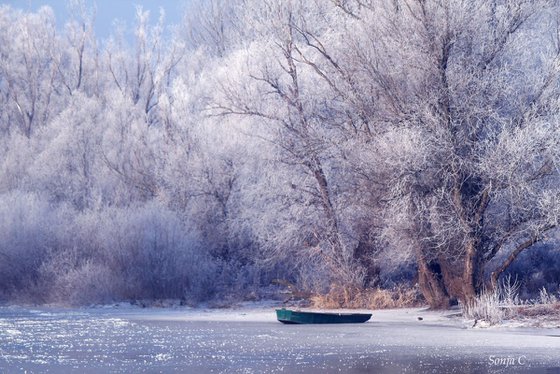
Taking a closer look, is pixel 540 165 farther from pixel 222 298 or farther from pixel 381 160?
pixel 222 298

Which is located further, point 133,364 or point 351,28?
point 351,28

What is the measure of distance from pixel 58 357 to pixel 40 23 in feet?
132

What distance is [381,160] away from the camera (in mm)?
26266

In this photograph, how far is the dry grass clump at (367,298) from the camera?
29.3 meters

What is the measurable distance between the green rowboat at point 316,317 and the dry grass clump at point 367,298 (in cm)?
409

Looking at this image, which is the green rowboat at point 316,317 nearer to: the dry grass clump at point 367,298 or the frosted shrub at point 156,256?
the dry grass clump at point 367,298

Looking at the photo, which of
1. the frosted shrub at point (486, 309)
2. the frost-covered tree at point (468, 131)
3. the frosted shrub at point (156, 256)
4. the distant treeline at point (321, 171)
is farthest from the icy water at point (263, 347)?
the frosted shrub at point (156, 256)

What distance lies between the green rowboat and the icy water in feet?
1.13

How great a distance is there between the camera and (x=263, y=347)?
19.7 m

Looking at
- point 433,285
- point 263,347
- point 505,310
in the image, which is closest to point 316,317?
point 433,285

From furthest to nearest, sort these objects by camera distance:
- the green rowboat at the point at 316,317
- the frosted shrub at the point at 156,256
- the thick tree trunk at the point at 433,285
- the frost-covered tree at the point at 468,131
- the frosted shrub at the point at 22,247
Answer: the frosted shrub at the point at 22,247 → the frosted shrub at the point at 156,256 → the thick tree trunk at the point at 433,285 → the frost-covered tree at the point at 468,131 → the green rowboat at the point at 316,317

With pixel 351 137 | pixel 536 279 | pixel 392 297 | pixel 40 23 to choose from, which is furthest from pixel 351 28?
pixel 40 23

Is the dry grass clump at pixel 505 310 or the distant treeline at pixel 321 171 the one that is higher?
the distant treeline at pixel 321 171

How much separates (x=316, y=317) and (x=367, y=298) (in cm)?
502
